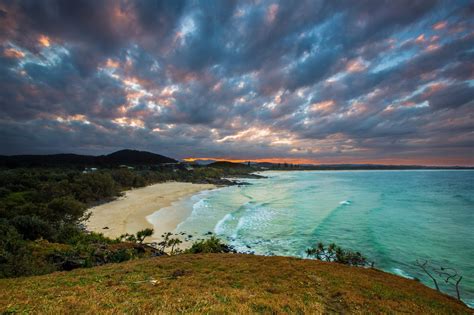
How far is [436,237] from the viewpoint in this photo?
29.2 meters

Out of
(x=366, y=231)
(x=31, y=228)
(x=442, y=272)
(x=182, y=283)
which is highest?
A: (x=182, y=283)

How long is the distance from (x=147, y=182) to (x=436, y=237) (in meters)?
91.2

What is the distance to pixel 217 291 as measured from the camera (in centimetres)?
908

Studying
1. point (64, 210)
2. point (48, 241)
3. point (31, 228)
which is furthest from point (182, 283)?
point (64, 210)

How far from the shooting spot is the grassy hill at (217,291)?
7324mm

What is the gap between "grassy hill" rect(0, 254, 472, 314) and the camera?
7.32m

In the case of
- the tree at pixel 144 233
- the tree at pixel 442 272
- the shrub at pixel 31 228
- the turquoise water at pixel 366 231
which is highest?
the shrub at pixel 31 228

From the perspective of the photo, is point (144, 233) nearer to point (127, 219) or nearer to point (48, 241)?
point (48, 241)

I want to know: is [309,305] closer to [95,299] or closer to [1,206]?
[95,299]

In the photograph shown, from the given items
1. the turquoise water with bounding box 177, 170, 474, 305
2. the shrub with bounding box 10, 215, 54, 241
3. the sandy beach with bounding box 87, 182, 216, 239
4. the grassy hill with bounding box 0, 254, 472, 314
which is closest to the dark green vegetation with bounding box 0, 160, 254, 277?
the shrub with bounding box 10, 215, 54, 241

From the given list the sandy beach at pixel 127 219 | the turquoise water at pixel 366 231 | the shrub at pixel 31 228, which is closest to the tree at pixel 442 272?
the turquoise water at pixel 366 231

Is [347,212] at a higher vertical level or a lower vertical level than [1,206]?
lower

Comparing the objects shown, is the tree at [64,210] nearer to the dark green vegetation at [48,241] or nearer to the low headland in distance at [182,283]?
the dark green vegetation at [48,241]

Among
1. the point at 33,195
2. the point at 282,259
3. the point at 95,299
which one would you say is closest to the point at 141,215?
the point at 33,195
